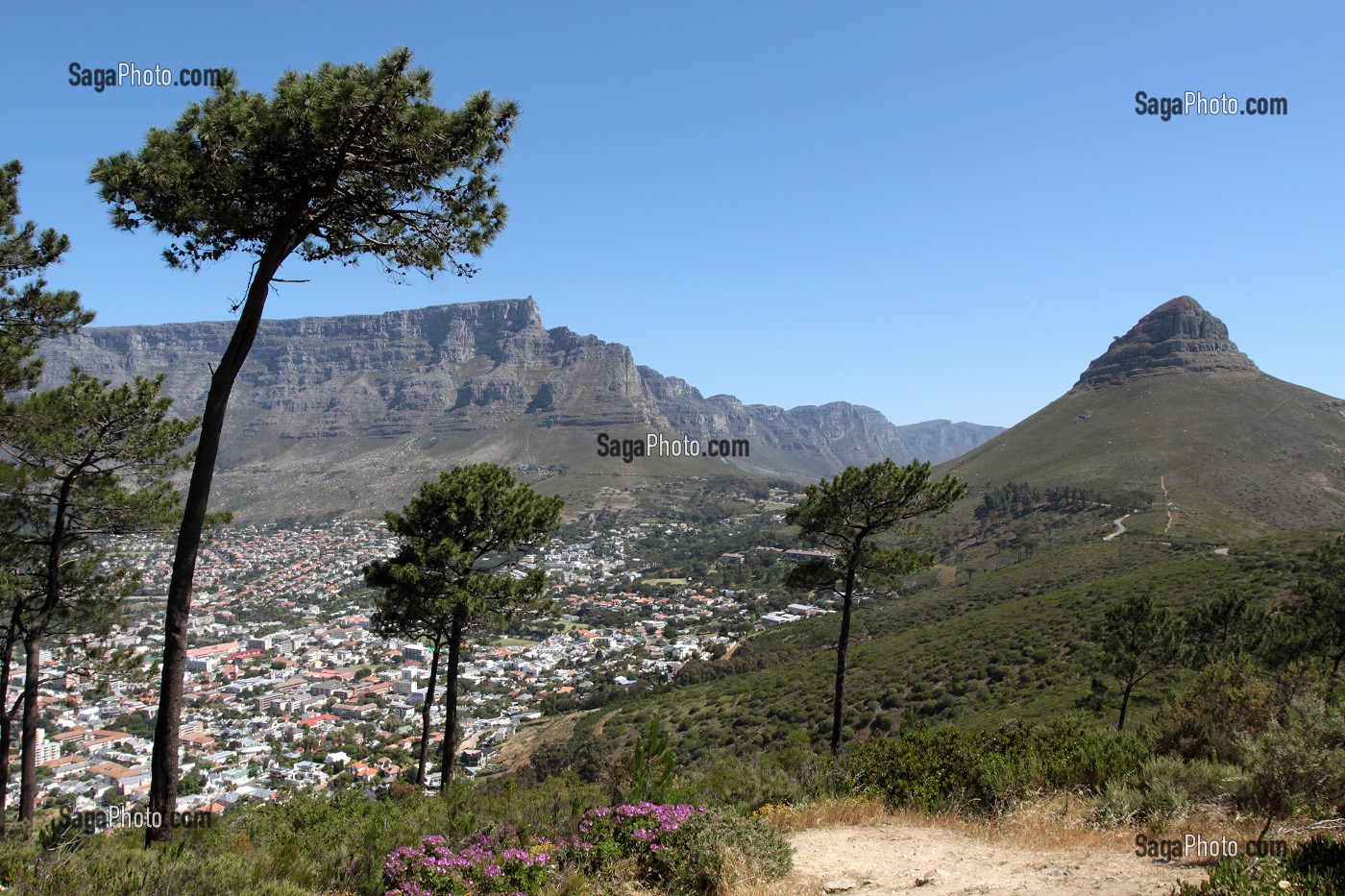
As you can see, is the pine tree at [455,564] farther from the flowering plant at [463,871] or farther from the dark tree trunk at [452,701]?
the flowering plant at [463,871]

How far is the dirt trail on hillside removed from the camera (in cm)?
499

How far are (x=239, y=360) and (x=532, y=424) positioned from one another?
178m

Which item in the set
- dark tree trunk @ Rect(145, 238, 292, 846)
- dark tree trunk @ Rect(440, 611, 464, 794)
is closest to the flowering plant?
dark tree trunk @ Rect(145, 238, 292, 846)

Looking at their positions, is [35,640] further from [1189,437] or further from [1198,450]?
[1189,437]

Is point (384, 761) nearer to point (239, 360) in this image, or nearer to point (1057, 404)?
point (239, 360)

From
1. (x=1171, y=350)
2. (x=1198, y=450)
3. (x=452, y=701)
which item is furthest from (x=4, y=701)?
(x=1171, y=350)

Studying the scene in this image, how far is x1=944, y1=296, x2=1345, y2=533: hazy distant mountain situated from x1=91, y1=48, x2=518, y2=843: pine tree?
60656 millimetres

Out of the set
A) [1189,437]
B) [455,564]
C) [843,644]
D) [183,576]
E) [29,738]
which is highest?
[1189,437]

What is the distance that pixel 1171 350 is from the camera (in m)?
117

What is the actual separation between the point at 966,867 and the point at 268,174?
8.21 meters

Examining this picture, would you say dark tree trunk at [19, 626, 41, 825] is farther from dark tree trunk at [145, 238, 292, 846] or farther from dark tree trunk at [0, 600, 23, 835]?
dark tree trunk at [145, 238, 292, 846]

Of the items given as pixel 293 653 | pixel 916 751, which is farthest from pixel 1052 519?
pixel 293 653

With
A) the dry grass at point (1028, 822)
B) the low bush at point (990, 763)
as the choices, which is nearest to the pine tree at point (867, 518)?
the low bush at point (990, 763)

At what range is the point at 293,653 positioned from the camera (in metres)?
58.3
